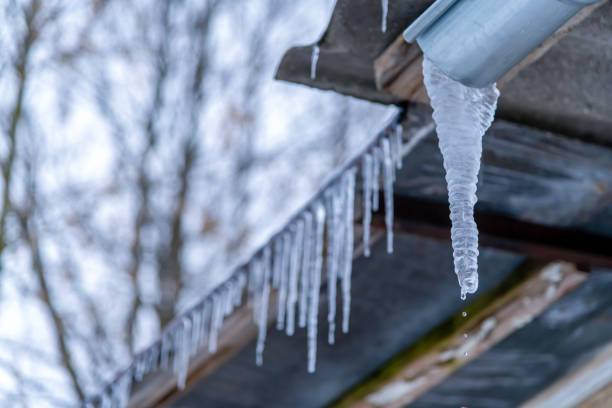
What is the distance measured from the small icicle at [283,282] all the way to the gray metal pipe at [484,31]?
104cm

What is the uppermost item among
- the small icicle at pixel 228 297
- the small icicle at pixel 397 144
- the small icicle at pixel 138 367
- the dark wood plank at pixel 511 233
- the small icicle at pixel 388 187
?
the small icicle at pixel 397 144

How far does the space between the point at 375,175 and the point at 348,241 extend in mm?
284

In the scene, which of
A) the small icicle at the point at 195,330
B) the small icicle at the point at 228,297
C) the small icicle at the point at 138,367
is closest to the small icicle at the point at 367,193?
the small icicle at the point at 228,297

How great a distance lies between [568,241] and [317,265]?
740mm

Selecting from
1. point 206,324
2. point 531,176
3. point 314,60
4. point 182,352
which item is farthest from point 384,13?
point 182,352

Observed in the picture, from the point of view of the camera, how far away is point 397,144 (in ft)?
6.61

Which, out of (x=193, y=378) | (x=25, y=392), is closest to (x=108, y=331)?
(x=25, y=392)

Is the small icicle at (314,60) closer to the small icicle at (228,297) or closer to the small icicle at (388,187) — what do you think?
the small icicle at (388,187)

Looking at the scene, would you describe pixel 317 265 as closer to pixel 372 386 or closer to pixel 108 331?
pixel 372 386

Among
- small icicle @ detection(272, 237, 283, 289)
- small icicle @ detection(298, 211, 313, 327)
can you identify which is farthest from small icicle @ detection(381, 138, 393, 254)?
small icicle @ detection(272, 237, 283, 289)

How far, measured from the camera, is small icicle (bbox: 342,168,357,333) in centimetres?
216

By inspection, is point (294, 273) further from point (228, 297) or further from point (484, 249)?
point (484, 249)

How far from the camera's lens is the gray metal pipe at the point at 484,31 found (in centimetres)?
130

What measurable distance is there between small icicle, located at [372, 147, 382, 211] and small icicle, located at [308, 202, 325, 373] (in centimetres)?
15
